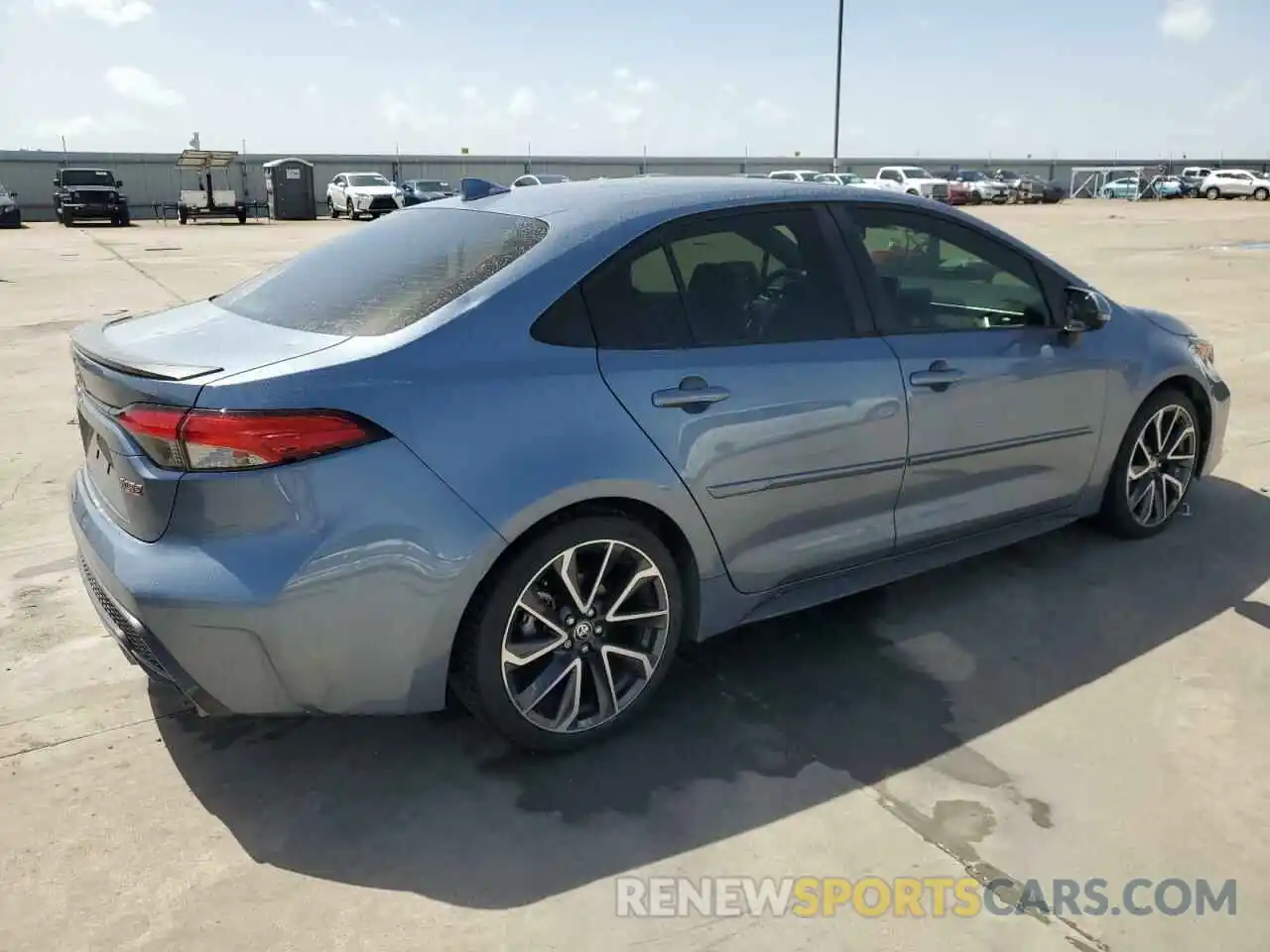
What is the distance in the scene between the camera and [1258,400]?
7137 millimetres

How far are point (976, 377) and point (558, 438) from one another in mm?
1714

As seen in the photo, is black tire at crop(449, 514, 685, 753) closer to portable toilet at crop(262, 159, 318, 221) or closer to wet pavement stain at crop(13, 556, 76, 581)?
wet pavement stain at crop(13, 556, 76, 581)

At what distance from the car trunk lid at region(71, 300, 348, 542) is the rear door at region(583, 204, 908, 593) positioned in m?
0.90

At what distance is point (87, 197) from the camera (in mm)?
33281

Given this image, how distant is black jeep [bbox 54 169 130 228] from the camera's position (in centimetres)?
3297

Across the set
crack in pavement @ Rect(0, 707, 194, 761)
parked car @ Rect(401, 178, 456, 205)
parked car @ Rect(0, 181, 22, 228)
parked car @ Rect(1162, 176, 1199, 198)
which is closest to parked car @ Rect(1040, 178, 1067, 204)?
parked car @ Rect(1162, 176, 1199, 198)

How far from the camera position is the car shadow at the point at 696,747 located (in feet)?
8.39

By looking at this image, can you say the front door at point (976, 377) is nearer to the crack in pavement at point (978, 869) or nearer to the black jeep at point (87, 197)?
the crack in pavement at point (978, 869)

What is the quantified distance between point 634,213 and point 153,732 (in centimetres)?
215

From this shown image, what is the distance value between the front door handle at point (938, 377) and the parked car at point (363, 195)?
3415 centimetres

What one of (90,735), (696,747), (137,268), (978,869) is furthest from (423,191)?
(978,869)

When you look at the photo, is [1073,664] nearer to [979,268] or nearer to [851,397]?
[851,397]

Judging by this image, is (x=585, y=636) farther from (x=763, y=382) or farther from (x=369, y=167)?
(x=369, y=167)

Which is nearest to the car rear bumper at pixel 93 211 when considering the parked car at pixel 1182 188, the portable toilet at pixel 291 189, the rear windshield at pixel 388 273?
the portable toilet at pixel 291 189
